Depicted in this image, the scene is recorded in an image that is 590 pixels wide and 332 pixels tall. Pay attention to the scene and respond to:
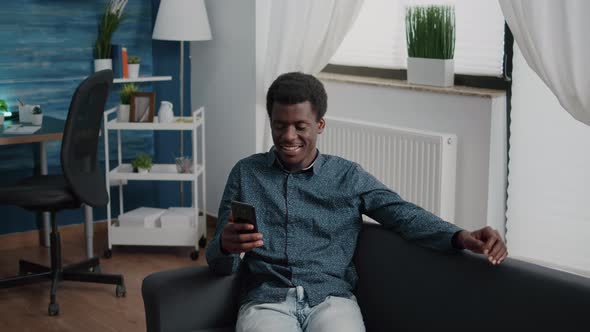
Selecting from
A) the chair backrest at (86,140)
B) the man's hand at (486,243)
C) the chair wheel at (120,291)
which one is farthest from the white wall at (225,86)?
the man's hand at (486,243)

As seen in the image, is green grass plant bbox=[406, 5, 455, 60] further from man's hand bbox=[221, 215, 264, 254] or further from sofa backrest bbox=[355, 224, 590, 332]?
man's hand bbox=[221, 215, 264, 254]

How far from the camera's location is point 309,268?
2305 mm

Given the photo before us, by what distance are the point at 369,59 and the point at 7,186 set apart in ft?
6.25

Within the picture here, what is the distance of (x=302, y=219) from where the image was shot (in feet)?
7.70

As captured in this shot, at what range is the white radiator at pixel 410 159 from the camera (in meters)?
3.59

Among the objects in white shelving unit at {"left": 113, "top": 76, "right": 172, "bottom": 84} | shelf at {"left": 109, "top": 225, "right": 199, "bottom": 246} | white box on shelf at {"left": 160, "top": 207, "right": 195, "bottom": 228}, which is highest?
white shelving unit at {"left": 113, "top": 76, "right": 172, "bottom": 84}

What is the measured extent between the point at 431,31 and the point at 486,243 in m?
1.87

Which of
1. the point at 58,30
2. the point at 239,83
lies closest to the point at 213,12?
the point at 239,83

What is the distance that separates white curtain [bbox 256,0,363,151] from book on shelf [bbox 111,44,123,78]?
88cm

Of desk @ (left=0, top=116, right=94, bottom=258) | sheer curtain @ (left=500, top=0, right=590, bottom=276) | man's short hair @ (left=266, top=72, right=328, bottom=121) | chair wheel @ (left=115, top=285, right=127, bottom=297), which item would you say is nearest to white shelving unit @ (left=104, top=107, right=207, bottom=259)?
desk @ (left=0, top=116, right=94, bottom=258)

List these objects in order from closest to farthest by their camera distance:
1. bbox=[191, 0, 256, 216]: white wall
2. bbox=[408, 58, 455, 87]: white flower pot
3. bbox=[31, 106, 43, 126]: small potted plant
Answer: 1. bbox=[408, 58, 455, 87]: white flower pot
2. bbox=[31, 106, 43, 126]: small potted plant
3. bbox=[191, 0, 256, 216]: white wall

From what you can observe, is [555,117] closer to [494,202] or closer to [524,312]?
[494,202]

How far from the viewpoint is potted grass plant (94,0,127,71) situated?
4723mm

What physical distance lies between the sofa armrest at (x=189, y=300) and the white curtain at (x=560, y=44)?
1.40 m
